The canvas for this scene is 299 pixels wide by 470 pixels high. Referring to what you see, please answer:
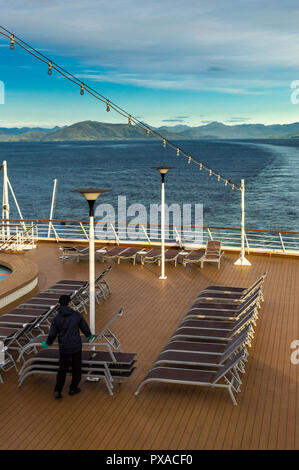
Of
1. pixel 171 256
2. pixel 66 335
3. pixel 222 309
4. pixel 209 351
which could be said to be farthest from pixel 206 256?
pixel 66 335

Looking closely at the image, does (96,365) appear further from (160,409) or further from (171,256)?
(171,256)

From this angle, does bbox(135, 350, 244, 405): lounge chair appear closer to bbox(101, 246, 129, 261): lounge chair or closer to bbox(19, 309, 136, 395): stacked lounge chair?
bbox(19, 309, 136, 395): stacked lounge chair

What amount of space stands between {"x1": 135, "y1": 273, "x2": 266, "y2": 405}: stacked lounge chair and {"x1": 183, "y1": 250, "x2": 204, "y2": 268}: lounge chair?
4353 mm

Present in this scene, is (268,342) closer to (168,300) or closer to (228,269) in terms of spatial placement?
(168,300)

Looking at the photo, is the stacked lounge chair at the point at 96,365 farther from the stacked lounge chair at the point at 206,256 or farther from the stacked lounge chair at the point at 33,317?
the stacked lounge chair at the point at 206,256

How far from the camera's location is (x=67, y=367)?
20.1 ft

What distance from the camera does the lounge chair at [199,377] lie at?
5.93m

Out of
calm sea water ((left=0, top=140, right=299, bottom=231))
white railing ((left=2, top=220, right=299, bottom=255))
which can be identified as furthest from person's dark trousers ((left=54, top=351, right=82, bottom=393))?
calm sea water ((left=0, top=140, right=299, bottom=231))

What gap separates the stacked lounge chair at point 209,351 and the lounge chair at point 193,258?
4.35 metres

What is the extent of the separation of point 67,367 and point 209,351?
1.86 meters

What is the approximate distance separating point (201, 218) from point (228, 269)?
35.4 metres

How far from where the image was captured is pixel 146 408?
19.5ft

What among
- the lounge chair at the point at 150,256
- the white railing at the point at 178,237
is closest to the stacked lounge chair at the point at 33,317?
the white railing at the point at 178,237

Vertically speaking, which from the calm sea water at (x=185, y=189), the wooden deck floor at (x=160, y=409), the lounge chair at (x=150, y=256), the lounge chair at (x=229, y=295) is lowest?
the calm sea water at (x=185, y=189)
